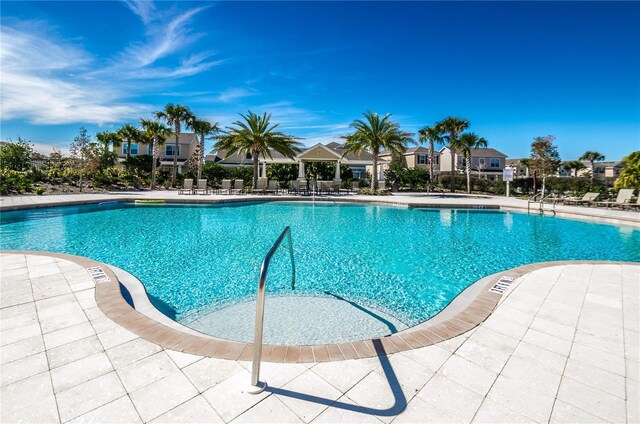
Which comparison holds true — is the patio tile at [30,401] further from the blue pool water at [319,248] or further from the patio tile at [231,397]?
the blue pool water at [319,248]

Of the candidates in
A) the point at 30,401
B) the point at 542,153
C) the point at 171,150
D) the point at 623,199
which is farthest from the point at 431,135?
the point at 171,150

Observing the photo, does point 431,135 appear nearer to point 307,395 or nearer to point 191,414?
point 307,395

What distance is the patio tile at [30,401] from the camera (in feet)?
6.53

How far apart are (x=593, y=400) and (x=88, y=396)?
3.90 m

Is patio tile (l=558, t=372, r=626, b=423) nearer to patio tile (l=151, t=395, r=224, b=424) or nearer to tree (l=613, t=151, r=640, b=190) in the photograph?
patio tile (l=151, t=395, r=224, b=424)

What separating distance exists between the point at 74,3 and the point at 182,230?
8573 millimetres

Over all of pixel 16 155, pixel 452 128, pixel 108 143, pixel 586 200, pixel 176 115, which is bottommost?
pixel 586 200

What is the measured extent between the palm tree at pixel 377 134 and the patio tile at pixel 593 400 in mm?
24241

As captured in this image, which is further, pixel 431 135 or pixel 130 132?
pixel 130 132

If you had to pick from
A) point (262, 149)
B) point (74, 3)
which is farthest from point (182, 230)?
point (262, 149)

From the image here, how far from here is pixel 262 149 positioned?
26.7 m

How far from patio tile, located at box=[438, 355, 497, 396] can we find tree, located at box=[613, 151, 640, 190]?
25616mm

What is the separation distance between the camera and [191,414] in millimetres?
2023

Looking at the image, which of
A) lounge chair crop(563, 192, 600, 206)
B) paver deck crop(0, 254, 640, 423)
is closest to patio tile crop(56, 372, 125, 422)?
paver deck crop(0, 254, 640, 423)
